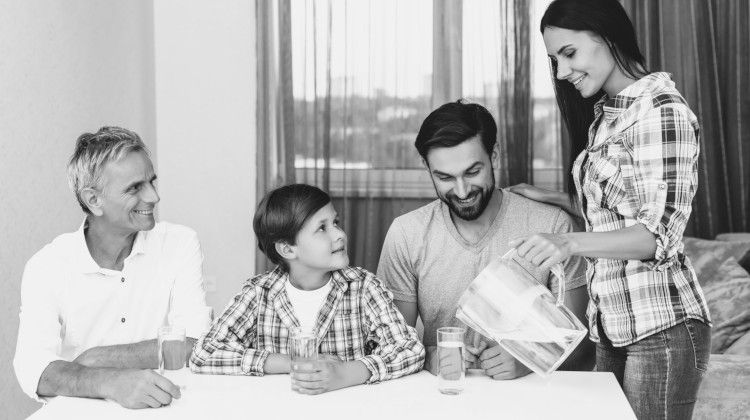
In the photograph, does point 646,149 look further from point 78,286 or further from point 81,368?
point 78,286

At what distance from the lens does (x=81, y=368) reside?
1.65m

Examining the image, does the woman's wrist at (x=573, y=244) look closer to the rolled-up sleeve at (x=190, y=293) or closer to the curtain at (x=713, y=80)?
the rolled-up sleeve at (x=190, y=293)

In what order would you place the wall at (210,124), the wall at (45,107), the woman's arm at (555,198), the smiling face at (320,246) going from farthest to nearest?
1. the wall at (210,124)
2. the wall at (45,107)
3. the woman's arm at (555,198)
4. the smiling face at (320,246)

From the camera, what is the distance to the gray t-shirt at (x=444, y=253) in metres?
2.20

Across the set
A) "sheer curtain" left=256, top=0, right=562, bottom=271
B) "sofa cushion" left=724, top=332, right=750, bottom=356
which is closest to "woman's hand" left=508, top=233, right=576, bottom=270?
"sofa cushion" left=724, top=332, right=750, bottom=356

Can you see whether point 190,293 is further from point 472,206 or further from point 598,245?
point 598,245

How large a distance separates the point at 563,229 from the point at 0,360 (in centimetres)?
182

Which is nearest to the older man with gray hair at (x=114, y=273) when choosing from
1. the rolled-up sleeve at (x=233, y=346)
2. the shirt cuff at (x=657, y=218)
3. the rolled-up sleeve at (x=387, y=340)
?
the rolled-up sleeve at (x=233, y=346)

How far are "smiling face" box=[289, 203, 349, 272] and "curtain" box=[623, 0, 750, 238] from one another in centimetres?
213

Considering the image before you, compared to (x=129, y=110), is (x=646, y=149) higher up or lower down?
lower down

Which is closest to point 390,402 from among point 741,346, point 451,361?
point 451,361

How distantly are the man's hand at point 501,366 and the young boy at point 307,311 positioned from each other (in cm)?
15

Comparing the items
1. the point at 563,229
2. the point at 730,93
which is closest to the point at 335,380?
the point at 563,229

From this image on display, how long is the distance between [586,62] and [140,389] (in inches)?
43.0
